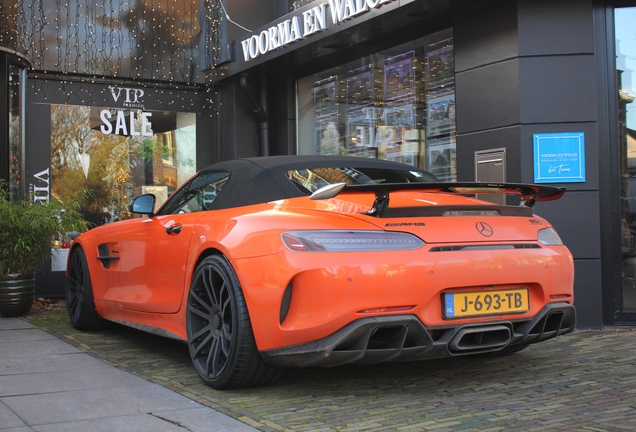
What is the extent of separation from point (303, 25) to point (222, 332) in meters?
5.57

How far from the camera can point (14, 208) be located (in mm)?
7188

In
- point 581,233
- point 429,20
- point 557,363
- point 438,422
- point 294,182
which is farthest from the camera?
point 429,20

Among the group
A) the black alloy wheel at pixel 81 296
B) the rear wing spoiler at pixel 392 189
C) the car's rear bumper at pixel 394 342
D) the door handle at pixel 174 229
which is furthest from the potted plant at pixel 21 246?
the rear wing spoiler at pixel 392 189

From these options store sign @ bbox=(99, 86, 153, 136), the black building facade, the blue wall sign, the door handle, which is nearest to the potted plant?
the black building facade

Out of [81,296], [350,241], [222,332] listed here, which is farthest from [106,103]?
[350,241]

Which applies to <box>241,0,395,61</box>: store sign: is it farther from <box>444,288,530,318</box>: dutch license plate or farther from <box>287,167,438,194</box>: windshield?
<box>444,288,530,318</box>: dutch license plate

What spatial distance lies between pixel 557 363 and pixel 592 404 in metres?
1.06

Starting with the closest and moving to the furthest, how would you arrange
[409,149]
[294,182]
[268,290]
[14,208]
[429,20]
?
1. [268,290]
2. [294,182]
3. [14,208]
4. [429,20]
5. [409,149]

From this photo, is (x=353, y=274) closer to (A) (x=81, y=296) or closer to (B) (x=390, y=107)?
(A) (x=81, y=296)

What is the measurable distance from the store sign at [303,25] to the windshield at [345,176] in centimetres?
315

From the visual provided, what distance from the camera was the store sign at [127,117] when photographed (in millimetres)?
10469

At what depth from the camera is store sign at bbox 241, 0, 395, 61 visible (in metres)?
7.85

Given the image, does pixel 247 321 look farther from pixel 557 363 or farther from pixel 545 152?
pixel 545 152

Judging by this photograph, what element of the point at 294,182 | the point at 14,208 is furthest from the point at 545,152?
the point at 14,208
